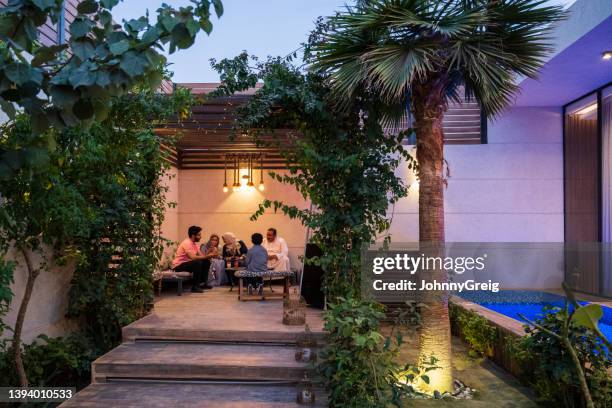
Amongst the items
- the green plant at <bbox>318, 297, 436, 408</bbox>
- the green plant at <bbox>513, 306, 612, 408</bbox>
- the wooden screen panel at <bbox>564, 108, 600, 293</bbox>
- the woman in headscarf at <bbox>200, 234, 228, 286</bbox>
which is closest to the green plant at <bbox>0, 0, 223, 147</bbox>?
the green plant at <bbox>318, 297, 436, 408</bbox>

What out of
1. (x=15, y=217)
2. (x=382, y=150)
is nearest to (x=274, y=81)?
(x=382, y=150)

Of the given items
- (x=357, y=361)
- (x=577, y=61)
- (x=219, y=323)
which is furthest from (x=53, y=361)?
(x=577, y=61)

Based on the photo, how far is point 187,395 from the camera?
162 inches

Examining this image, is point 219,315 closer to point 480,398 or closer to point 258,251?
point 258,251

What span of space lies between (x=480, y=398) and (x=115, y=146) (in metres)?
4.04

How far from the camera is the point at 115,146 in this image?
13.9 feet

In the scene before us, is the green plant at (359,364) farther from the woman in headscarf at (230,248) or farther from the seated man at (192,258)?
the woman in headscarf at (230,248)

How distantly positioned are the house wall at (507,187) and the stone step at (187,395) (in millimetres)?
5965

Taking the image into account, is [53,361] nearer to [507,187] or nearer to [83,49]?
[83,49]

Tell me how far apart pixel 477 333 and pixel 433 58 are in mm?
3324

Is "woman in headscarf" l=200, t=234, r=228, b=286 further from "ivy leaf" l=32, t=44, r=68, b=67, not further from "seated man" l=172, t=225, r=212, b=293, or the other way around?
"ivy leaf" l=32, t=44, r=68, b=67

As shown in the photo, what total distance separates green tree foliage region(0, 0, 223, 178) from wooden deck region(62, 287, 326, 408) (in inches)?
123

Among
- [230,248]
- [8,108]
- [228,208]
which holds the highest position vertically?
[8,108]

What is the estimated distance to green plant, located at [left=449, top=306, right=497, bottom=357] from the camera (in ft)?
17.6
